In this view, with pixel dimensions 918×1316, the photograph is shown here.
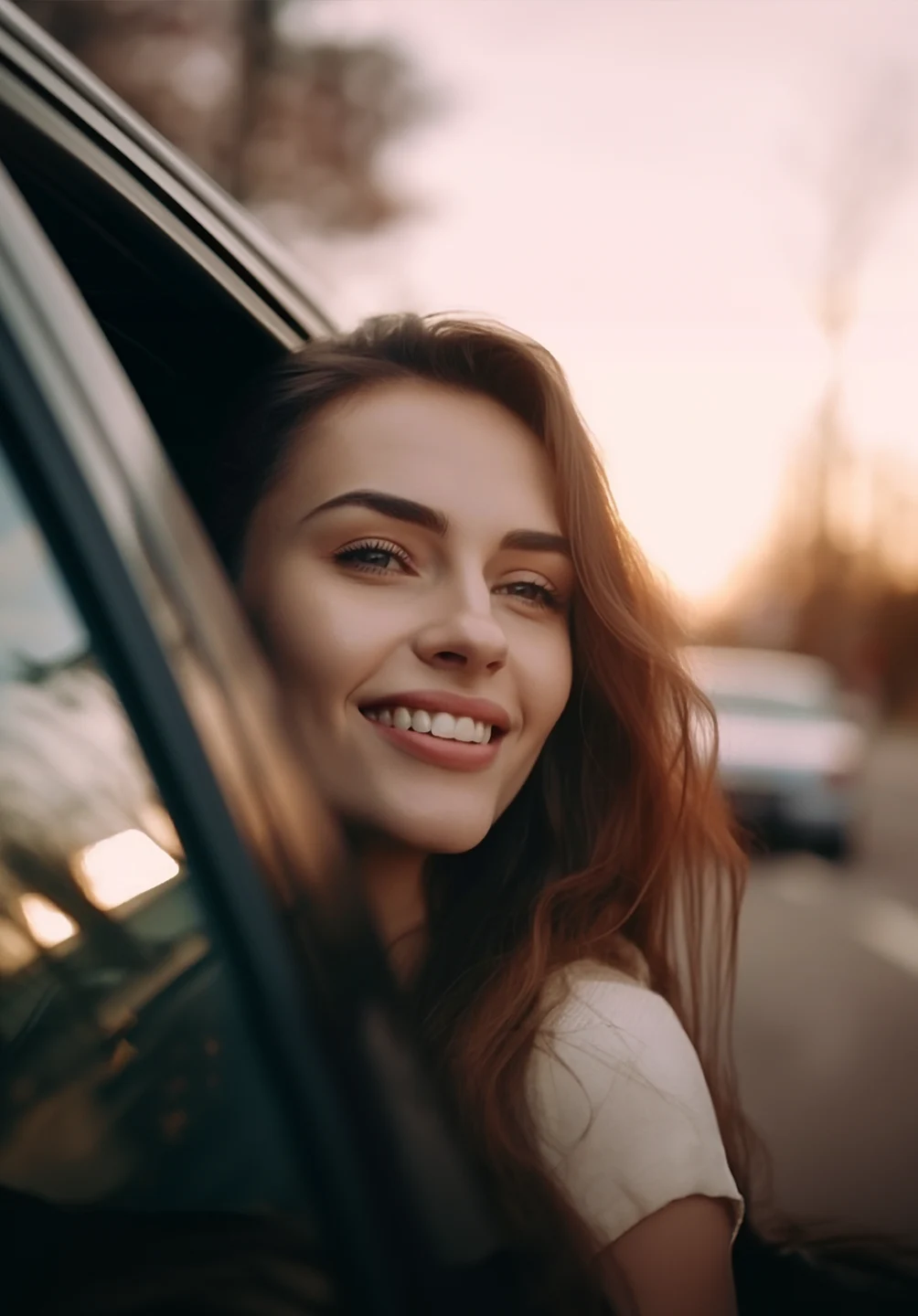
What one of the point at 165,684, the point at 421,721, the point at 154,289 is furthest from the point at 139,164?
the point at 165,684

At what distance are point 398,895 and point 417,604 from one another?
0.37 metres

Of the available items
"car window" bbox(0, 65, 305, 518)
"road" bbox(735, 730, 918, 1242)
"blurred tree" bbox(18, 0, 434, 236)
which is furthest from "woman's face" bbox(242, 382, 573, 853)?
"blurred tree" bbox(18, 0, 434, 236)

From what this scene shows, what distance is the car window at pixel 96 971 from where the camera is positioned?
0.92 meters

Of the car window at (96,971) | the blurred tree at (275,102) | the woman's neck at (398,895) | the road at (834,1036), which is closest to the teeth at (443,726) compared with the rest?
the woman's neck at (398,895)

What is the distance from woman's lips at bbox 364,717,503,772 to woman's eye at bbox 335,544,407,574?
19 centimetres

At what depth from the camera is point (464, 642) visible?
1484mm

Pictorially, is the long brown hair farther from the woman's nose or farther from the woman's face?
the woman's nose

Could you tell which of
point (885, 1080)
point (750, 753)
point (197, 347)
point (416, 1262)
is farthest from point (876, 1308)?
point (750, 753)

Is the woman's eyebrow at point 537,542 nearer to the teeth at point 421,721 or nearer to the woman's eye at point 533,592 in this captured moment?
the woman's eye at point 533,592

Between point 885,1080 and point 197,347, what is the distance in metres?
5.20

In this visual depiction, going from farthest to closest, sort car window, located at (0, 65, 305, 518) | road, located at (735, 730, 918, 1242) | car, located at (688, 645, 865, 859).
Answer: car, located at (688, 645, 865, 859) < road, located at (735, 730, 918, 1242) < car window, located at (0, 65, 305, 518)

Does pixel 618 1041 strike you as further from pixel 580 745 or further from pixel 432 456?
pixel 432 456

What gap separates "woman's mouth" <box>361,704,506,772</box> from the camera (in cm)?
148

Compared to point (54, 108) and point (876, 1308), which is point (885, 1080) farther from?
point (54, 108)
